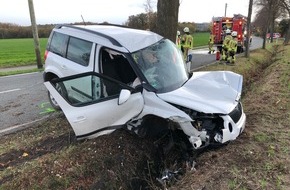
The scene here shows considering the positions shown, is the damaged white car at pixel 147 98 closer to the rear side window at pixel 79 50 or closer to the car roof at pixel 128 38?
the car roof at pixel 128 38

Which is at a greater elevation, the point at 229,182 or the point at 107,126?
the point at 107,126

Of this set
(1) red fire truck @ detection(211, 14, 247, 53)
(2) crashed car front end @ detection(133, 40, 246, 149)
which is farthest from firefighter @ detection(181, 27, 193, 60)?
(1) red fire truck @ detection(211, 14, 247, 53)

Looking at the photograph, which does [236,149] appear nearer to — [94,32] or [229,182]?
[229,182]

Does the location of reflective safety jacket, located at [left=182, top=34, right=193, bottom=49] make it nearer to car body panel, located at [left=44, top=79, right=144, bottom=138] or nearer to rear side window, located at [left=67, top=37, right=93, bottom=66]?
rear side window, located at [left=67, top=37, right=93, bottom=66]

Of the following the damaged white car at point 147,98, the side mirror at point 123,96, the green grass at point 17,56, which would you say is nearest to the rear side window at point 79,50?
the damaged white car at point 147,98

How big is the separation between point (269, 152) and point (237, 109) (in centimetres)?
79

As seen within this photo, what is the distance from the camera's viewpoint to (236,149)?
4.82 metres

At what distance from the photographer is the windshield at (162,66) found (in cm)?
496

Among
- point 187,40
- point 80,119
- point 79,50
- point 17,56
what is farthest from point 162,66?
point 17,56

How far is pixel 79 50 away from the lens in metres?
6.18

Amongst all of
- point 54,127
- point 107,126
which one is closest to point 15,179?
point 107,126

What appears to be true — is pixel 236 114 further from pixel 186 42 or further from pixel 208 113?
pixel 186 42

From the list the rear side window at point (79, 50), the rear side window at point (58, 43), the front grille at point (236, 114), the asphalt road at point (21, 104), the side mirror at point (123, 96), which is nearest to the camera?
the side mirror at point (123, 96)

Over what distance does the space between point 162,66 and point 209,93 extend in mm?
917
